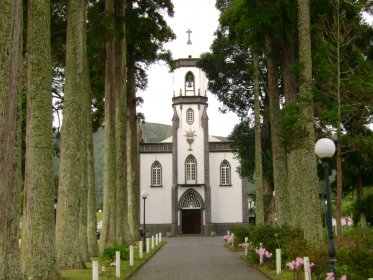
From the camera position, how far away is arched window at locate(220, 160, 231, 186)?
52.5 m

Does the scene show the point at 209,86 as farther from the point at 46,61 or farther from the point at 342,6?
the point at 46,61

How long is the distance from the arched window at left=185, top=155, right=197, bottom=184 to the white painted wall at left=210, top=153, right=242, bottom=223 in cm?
166

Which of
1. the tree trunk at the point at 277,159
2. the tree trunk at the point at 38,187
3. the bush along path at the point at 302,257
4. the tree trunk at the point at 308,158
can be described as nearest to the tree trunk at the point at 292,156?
the tree trunk at the point at 277,159

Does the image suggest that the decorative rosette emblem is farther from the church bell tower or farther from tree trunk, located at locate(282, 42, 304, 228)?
tree trunk, located at locate(282, 42, 304, 228)

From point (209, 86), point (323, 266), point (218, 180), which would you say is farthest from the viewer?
point (218, 180)

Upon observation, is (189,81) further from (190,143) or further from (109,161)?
(109,161)

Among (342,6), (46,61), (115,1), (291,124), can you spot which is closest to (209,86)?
(115,1)

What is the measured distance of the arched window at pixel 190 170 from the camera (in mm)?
51812

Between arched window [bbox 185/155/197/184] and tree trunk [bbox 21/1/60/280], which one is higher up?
arched window [bbox 185/155/197/184]

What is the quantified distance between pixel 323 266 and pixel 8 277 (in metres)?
6.24

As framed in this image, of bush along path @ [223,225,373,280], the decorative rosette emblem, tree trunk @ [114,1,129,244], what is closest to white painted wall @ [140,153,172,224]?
the decorative rosette emblem

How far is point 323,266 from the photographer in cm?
1160

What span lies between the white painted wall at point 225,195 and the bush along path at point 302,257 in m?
32.1

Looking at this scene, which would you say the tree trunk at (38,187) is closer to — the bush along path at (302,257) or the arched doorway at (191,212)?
the bush along path at (302,257)
